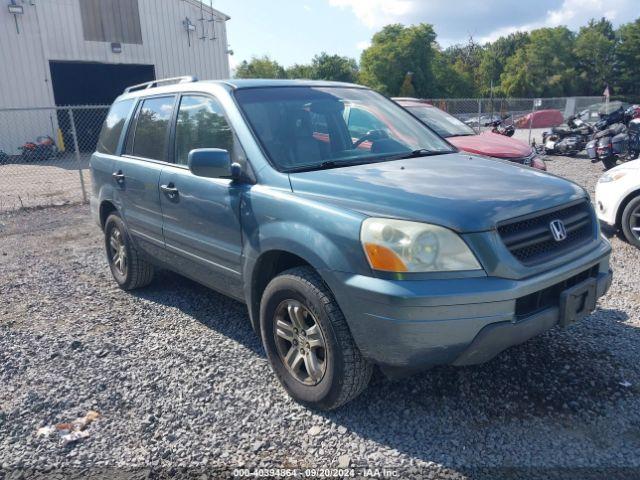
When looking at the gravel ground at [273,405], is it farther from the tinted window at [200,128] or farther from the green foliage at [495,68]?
the green foliage at [495,68]

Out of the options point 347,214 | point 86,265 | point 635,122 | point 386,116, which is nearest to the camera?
point 347,214

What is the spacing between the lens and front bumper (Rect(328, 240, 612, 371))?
2510mm

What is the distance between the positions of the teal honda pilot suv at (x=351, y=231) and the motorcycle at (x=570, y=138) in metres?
12.9

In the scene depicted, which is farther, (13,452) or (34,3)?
(34,3)

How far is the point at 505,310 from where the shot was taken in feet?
8.46

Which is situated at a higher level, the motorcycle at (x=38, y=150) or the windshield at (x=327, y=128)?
the windshield at (x=327, y=128)

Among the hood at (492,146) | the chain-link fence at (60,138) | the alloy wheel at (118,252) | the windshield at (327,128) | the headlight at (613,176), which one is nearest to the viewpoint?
the windshield at (327,128)

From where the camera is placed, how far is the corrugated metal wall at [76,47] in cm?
2083

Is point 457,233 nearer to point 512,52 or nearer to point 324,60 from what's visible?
point 324,60

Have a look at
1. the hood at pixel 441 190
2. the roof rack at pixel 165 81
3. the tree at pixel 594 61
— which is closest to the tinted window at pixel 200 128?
the roof rack at pixel 165 81

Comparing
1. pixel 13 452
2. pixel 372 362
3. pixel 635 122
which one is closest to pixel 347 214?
pixel 372 362

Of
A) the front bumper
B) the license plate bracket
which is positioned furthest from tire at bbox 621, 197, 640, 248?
the front bumper

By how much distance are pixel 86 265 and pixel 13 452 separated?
3.79 metres

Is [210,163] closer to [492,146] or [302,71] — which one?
[492,146]
